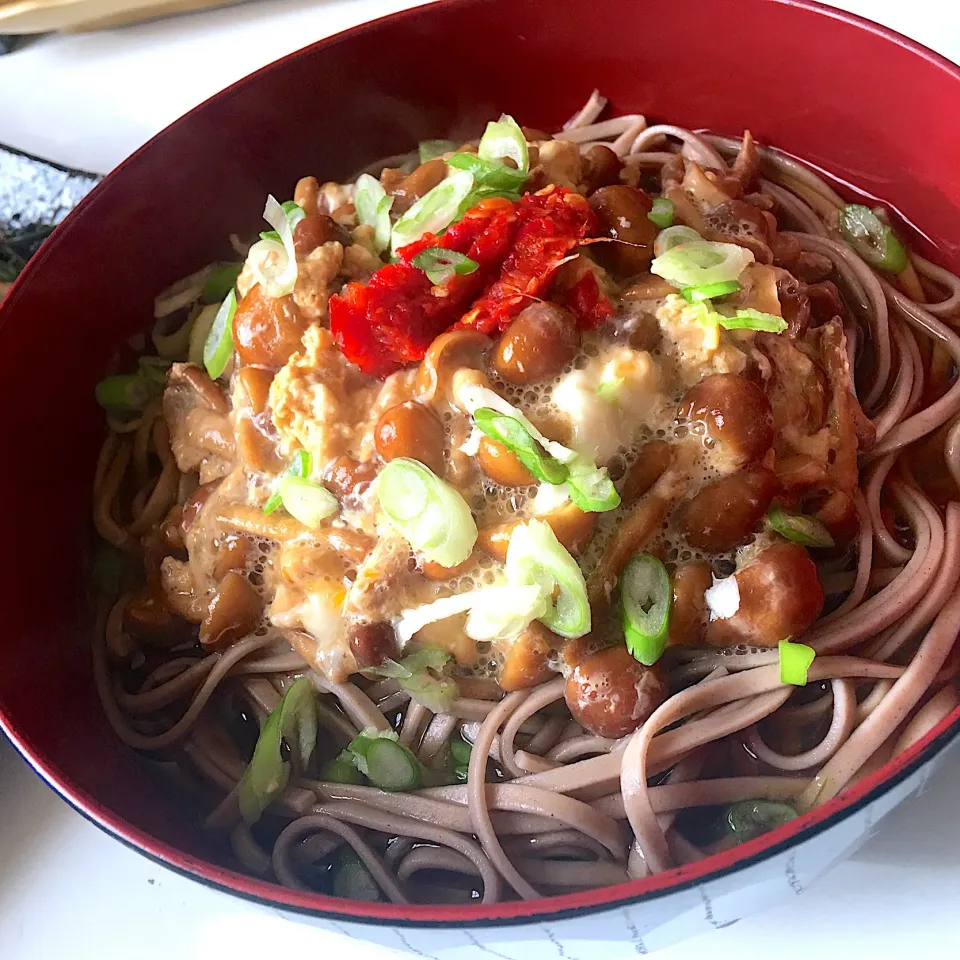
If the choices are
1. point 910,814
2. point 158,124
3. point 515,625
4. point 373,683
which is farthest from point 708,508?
point 158,124

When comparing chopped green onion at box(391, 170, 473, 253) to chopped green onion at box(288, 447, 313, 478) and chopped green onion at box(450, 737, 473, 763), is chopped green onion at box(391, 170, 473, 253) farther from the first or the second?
chopped green onion at box(450, 737, 473, 763)

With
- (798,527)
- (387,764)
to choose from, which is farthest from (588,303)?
(387,764)

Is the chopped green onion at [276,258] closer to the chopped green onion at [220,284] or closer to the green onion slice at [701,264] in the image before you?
the chopped green onion at [220,284]

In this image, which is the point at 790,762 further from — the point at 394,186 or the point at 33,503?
the point at 33,503

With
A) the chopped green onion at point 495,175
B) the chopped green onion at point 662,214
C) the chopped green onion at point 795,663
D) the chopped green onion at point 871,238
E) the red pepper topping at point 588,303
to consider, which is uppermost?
the chopped green onion at point 871,238

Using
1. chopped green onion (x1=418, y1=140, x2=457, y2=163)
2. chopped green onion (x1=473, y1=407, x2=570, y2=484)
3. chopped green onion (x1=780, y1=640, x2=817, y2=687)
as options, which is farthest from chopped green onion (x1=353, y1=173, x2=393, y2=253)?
chopped green onion (x1=780, y1=640, x2=817, y2=687)

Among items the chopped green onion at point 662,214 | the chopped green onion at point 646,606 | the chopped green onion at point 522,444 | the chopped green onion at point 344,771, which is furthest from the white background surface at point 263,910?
the chopped green onion at point 662,214
